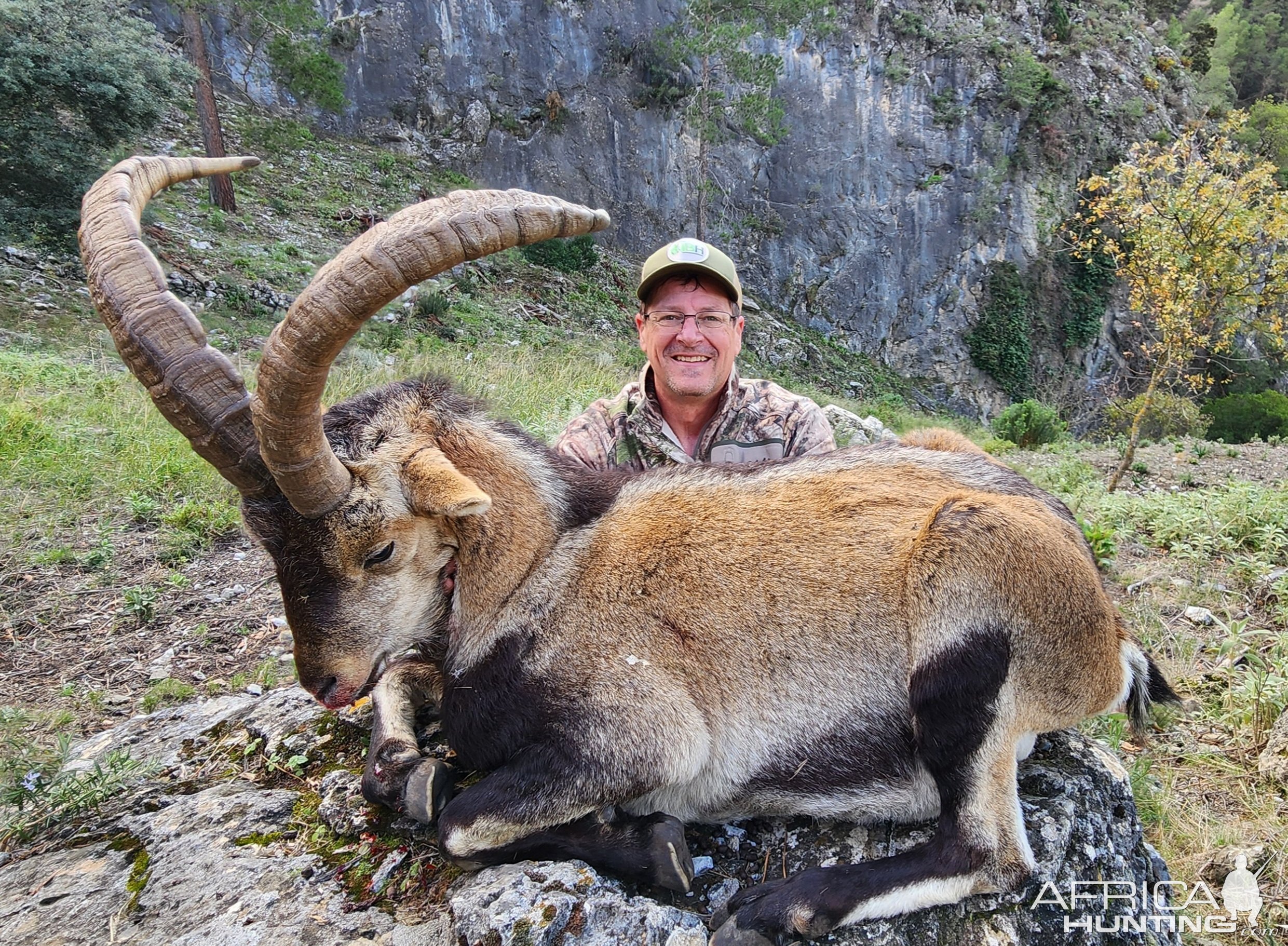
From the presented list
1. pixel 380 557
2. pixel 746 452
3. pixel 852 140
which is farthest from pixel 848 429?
pixel 852 140

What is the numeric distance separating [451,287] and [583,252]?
10.9 metres

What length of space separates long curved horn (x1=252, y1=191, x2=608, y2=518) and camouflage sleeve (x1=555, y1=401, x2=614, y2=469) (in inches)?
115

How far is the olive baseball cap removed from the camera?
5293 millimetres

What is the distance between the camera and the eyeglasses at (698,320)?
5.41m

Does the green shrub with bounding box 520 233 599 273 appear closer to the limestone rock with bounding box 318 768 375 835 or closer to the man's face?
the man's face

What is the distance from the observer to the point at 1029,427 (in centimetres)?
2239

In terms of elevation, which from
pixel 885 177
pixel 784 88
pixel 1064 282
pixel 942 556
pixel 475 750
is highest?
pixel 784 88

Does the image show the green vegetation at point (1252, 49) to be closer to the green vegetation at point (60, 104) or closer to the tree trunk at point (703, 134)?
the tree trunk at point (703, 134)

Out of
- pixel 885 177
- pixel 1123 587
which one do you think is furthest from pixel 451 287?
pixel 885 177

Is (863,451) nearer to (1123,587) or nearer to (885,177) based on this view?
(1123,587)

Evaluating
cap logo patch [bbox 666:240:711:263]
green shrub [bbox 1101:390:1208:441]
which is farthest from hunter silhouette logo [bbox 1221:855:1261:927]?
green shrub [bbox 1101:390:1208:441]

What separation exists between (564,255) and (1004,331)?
92.2 ft

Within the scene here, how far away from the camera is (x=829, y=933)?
9.53ft

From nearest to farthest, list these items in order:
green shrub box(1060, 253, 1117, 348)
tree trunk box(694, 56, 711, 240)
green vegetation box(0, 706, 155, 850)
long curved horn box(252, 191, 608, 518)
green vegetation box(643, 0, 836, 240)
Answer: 1. long curved horn box(252, 191, 608, 518)
2. green vegetation box(0, 706, 155, 850)
3. green vegetation box(643, 0, 836, 240)
4. tree trunk box(694, 56, 711, 240)
5. green shrub box(1060, 253, 1117, 348)
